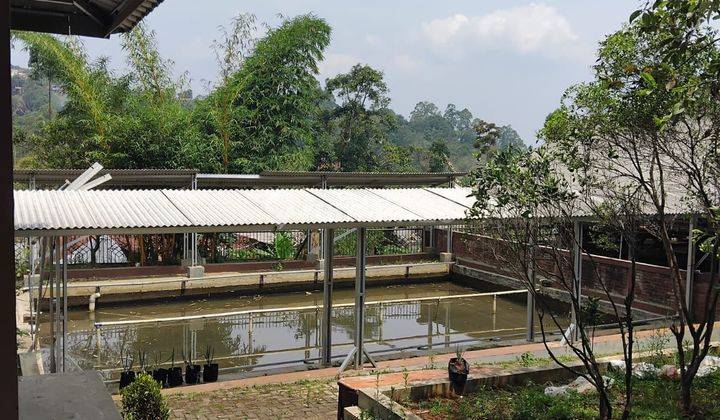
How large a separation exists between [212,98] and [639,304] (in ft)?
45.4

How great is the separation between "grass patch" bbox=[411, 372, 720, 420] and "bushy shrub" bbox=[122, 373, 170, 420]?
218 centimetres

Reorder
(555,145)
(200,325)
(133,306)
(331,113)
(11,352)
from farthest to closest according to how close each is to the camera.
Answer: (331,113) < (133,306) < (200,325) < (555,145) < (11,352)

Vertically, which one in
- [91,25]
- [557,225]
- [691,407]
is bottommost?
[691,407]

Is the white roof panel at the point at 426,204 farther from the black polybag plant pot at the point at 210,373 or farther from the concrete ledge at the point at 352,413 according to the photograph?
the concrete ledge at the point at 352,413

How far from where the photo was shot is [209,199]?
28.8ft

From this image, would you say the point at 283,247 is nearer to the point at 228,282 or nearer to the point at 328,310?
the point at 228,282

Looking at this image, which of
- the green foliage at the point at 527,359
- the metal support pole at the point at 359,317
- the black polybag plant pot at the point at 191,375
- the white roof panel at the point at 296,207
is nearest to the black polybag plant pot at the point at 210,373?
the black polybag plant pot at the point at 191,375

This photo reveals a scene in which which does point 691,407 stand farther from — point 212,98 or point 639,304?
point 212,98

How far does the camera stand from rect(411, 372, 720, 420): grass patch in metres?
5.36

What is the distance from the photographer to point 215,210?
8.17m

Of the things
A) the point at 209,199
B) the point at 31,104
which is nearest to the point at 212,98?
the point at 209,199

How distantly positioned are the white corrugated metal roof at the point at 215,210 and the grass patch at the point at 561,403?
2.82 metres

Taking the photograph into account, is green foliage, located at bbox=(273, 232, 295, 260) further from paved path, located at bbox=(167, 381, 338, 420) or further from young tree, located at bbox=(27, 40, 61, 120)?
paved path, located at bbox=(167, 381, 338, 420)

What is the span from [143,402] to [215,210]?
3.09 meters
